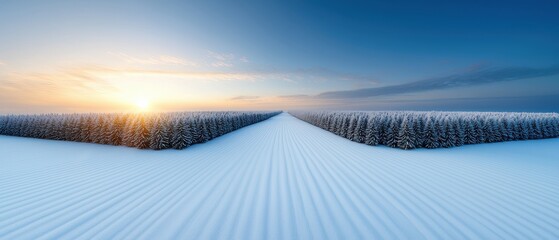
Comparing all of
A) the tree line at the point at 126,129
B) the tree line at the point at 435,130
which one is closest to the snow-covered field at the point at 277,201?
the tree line at the point at 126,129

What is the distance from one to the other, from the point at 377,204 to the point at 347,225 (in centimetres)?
126

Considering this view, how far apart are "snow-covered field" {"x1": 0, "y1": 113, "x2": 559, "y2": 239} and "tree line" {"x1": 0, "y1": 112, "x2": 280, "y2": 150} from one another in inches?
147

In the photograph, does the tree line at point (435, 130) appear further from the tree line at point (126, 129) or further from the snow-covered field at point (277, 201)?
the tree line at point (126, 129)

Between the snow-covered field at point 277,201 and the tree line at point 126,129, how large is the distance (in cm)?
374

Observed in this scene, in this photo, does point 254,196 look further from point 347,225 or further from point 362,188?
point 362,188

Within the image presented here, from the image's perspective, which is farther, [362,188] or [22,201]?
[362,188]

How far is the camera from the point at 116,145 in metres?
13.1

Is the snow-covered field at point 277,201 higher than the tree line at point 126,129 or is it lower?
lower

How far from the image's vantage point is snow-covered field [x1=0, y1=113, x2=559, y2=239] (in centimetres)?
336

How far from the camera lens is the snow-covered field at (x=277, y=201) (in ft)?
11.0

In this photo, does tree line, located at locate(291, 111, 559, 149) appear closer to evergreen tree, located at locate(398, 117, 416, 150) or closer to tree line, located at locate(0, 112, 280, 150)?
evergreen tree, located at locate(398, 117, 416, 150)

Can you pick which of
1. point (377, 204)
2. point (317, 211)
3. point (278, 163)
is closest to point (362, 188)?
point (377, 204)

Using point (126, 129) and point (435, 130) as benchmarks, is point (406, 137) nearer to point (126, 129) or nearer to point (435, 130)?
point (435, 130)

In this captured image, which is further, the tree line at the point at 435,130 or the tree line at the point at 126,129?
the tree line at the point at 435,130
